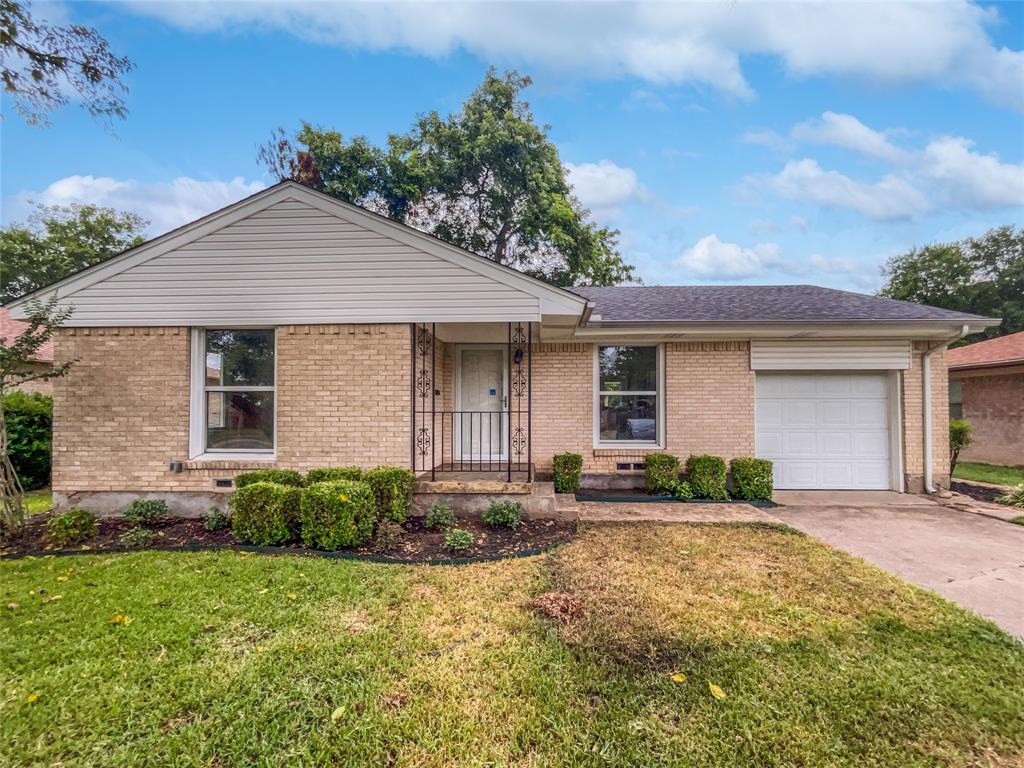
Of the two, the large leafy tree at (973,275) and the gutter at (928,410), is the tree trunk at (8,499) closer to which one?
the gutter at (928,410)

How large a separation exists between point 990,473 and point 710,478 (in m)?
8.44

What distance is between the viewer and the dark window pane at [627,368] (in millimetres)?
8258

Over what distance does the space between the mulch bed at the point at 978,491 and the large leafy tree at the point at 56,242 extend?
3021 cm

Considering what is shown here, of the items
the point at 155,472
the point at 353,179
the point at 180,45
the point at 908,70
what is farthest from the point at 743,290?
the point at 353,179

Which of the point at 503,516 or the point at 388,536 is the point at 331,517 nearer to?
the point at 388,536

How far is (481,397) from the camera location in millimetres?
8586

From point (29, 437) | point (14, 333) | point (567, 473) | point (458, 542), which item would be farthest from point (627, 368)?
point (14, 333)

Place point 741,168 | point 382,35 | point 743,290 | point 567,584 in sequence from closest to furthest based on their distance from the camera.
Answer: point 567,584 → point 382,35 → point 743,290 → point 741,168

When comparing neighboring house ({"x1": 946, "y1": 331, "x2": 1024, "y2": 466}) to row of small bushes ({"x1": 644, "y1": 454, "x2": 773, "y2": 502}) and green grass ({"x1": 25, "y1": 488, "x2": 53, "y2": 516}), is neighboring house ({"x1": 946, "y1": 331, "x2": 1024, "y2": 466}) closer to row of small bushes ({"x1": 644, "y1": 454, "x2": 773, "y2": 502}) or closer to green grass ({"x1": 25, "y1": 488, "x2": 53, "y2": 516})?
row of small bushes ({"x1": 644, "y1": 454, "x2": 773, "y2": 502})

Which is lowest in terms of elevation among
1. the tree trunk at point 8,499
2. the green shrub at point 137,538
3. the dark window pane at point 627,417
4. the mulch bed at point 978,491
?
the mulch bed at point 978,491

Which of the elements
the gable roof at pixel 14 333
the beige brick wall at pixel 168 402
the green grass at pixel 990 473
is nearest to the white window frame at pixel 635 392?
the beige brick wall at pixel 168 402

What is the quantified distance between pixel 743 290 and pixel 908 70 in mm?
4616

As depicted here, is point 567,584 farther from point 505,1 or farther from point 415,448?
point 505,1

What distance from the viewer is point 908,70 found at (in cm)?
806
